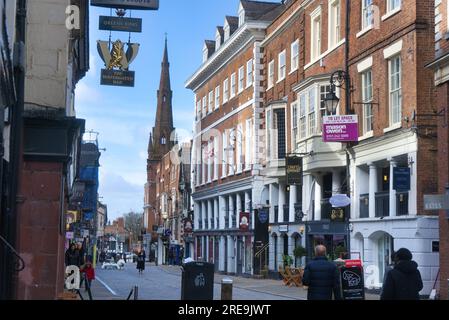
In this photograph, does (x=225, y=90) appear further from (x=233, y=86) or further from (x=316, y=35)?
(x=316, y=35)

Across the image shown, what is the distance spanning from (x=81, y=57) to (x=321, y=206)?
49.7 ft

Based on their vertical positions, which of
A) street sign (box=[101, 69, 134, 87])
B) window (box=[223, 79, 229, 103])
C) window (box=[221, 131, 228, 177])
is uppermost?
window (box=[223, 79, 229, 103])

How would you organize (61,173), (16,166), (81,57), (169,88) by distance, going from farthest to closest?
(169,88)
(81,57)
(61,173)
(16,166)

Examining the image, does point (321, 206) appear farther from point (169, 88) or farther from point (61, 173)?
point (169, 88)

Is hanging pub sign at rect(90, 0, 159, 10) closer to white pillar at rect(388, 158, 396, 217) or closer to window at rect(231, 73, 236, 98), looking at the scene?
white pillar at rect(388, 158, 396, 217)

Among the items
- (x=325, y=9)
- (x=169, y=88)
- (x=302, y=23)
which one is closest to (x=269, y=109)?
(x=302, y=23)

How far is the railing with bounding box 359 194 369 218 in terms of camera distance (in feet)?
101

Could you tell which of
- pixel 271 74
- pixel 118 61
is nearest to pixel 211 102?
pixel 271 74

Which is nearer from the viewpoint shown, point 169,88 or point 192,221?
point 192,221

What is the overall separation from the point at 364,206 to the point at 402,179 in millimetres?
5091

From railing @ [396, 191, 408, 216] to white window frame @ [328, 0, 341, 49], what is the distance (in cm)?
901

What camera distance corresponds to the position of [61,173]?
51.9ft

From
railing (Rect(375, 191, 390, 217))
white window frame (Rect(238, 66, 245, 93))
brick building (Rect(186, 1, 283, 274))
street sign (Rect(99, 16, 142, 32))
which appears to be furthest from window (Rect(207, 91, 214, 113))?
street sign (Rect(99, 16, 142, 32))

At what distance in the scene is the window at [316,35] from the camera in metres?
36.8
